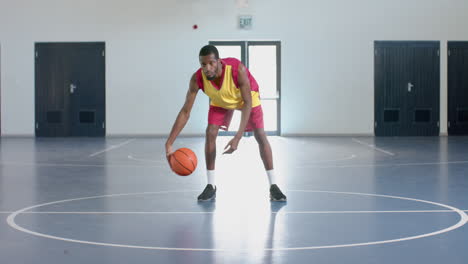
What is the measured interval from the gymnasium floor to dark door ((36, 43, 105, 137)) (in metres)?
5.96

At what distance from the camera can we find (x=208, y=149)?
6.10m

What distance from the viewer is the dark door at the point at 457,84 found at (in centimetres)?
1614

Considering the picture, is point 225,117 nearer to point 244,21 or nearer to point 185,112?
point 185,112

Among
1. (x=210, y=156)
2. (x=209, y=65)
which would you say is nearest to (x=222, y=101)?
(x=209, y=65)

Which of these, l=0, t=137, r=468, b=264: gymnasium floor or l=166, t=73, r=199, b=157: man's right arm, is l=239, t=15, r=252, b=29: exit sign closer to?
l=0, t=137, r=468, b=264: gymnasium floor

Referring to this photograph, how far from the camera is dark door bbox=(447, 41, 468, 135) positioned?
53.0 ft

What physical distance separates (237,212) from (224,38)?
10991 millimetres

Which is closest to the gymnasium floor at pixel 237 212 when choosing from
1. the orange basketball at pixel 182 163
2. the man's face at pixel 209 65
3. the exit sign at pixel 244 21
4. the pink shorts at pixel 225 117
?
the orange basketball at pixel 182 163

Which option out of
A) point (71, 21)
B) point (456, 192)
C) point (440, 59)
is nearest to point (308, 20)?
point (440, 59)

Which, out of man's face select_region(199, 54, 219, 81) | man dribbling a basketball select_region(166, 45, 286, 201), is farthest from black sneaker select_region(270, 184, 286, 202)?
man's face select_region(199, 54, 219, 81)

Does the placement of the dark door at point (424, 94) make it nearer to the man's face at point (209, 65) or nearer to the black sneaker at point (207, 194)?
the black sneaker at point (207, 194)

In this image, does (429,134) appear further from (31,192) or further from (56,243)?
(56,243)

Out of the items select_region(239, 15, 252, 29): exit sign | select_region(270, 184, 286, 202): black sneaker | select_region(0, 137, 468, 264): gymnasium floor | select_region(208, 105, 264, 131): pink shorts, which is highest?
select_region(239, 15, 252, 29): exit sign

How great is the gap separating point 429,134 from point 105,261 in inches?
535
